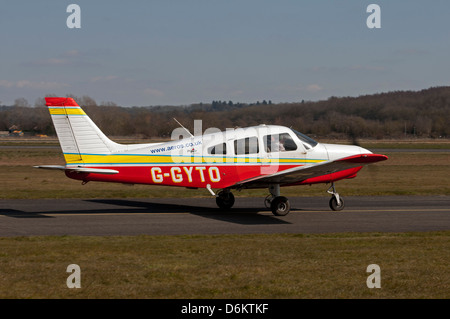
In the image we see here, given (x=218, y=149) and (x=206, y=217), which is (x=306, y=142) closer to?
(x=218, y=149)

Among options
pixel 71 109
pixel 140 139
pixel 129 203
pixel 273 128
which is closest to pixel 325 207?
pixel 273 128

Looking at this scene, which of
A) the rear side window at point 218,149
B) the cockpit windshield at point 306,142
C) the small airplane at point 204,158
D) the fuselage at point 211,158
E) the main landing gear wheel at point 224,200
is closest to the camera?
the small airplane at point 204,158

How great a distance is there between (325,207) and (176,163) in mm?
5566

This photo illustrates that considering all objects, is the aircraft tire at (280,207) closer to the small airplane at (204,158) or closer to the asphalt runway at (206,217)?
the small airplane at (204,158)

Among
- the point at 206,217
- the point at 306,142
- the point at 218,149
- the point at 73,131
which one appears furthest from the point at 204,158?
the point at 73,131

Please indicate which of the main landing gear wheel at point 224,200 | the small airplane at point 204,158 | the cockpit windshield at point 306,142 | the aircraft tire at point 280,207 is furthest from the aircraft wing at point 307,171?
the main landing gear wheel at point 224,200

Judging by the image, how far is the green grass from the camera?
793 cm

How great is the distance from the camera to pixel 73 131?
15273mm

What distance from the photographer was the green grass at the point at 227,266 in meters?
7.93

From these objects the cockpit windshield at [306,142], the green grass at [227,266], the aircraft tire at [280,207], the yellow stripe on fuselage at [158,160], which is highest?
the cockpit windshield at [306,142]

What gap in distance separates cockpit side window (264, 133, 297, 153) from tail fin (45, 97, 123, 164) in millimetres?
4725

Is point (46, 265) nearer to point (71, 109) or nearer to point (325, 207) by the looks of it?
point (71, 109)

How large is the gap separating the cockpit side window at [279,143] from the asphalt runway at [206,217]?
201 centimetres
